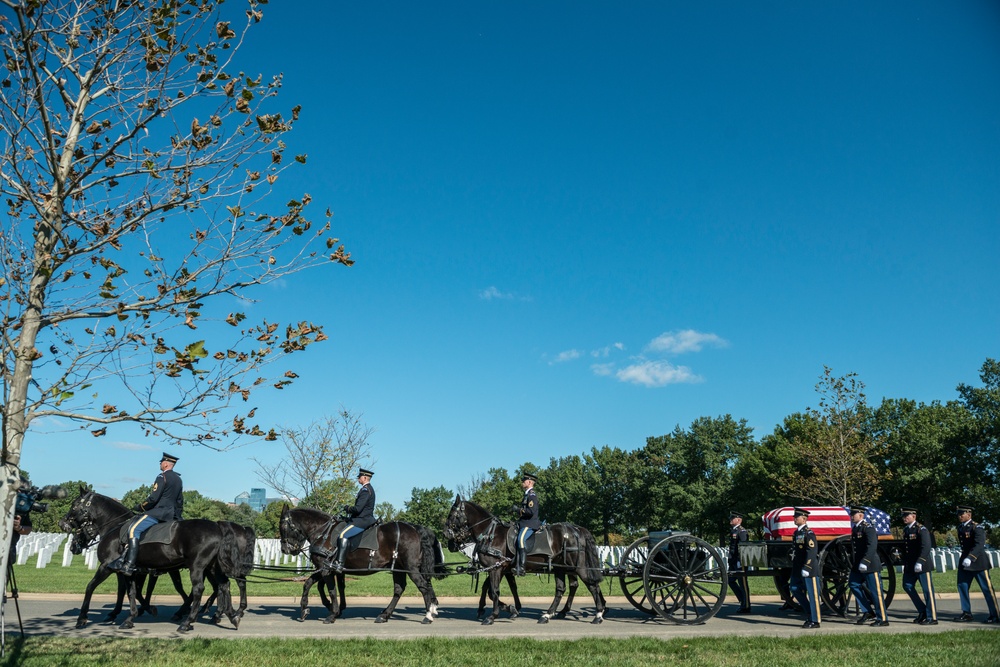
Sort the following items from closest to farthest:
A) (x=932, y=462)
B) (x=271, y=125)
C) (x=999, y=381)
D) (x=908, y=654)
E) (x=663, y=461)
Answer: (x=271, y=125) < (x=908, y=654) < (x=932, y=462) < (x=999, y=381) < (x=663, y=461)

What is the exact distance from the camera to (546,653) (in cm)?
1011

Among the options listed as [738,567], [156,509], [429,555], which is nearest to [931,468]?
[738,567]

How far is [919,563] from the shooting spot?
13727 millimetres

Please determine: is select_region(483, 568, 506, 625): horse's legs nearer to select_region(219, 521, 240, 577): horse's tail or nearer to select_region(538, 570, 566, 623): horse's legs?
select_region(538, 570, 566, 623): horse's legs

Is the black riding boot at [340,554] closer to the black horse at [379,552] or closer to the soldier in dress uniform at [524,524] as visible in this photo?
the black horse at [379,552]

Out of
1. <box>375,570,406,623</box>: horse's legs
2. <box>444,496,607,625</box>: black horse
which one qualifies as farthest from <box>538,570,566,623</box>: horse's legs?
<box>375,570,406,623</box>: horse's legs

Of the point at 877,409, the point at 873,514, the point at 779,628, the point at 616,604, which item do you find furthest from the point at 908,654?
the point at 877,409

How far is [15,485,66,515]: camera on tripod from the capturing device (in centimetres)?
872

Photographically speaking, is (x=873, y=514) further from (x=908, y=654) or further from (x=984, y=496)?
(x=984, y=496)

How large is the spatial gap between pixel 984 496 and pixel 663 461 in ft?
84.6

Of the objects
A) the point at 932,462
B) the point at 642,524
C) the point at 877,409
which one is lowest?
the point at 642,524

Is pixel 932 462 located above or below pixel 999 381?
below

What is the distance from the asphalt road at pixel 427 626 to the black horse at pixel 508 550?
84cm

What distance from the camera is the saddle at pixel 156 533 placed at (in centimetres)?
1242
